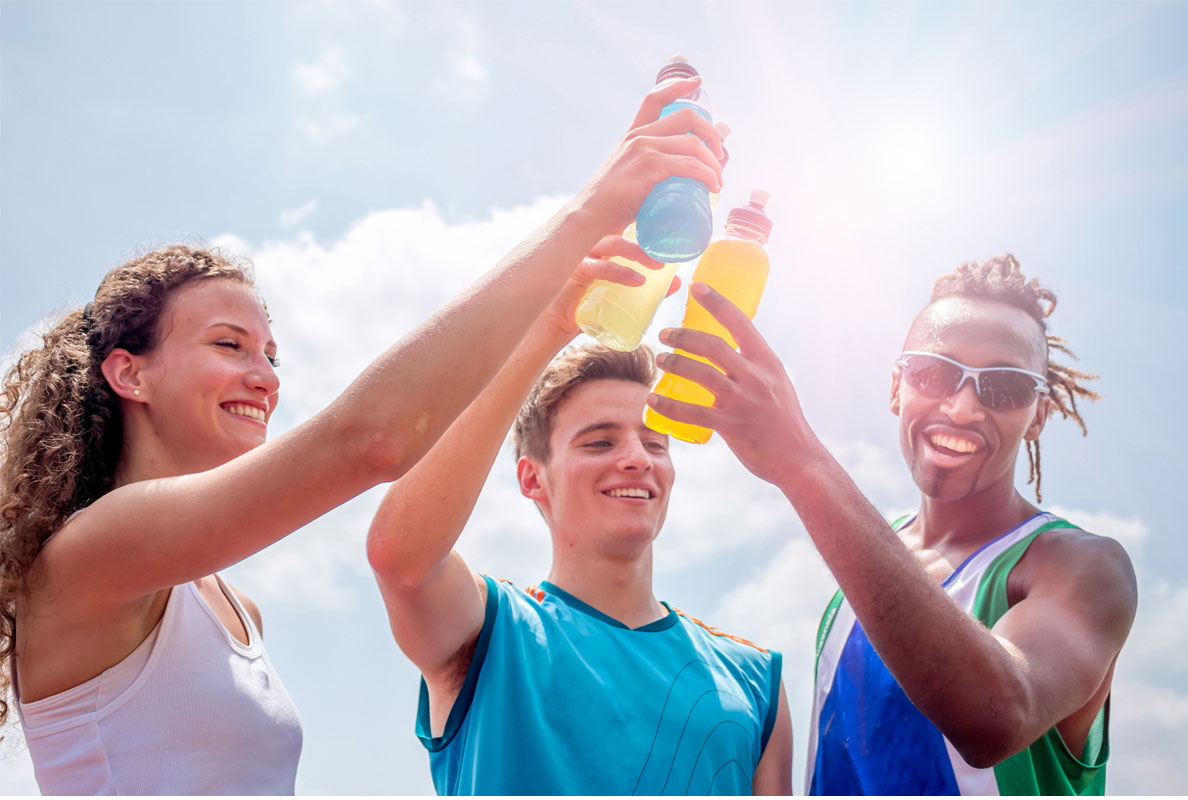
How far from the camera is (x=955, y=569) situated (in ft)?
12.8

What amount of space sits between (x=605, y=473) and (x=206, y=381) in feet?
5.82

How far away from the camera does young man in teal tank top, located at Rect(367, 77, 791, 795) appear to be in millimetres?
3363

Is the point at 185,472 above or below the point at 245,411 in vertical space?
below

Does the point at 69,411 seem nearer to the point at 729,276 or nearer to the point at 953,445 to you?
the point at 729,276

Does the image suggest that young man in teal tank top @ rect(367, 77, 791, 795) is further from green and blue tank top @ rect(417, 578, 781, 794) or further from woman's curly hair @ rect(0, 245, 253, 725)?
woman's curly hair @ rect(0, 245, 253, 725)

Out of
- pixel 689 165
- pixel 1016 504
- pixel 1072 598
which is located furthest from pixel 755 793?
pixel 689 165

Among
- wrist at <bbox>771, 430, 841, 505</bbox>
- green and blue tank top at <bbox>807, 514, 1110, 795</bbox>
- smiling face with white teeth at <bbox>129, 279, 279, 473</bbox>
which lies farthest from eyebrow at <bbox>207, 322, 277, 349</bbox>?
green and blue tank top at <bbox>807, 514, 1110, 795</bbox>

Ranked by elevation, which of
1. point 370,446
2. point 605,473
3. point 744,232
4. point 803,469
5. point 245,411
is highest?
point 744,232

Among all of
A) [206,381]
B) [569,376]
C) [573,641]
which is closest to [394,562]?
[573,641]

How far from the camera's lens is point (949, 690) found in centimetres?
293

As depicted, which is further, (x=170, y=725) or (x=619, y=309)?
(x=619, y=309)

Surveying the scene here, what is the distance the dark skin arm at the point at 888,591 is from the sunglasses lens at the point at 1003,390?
1.27 m

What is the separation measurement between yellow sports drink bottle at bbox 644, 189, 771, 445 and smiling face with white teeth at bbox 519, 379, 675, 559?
0.59m

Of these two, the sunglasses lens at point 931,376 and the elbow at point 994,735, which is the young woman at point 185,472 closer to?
the sunglasses lens at point 931,376
